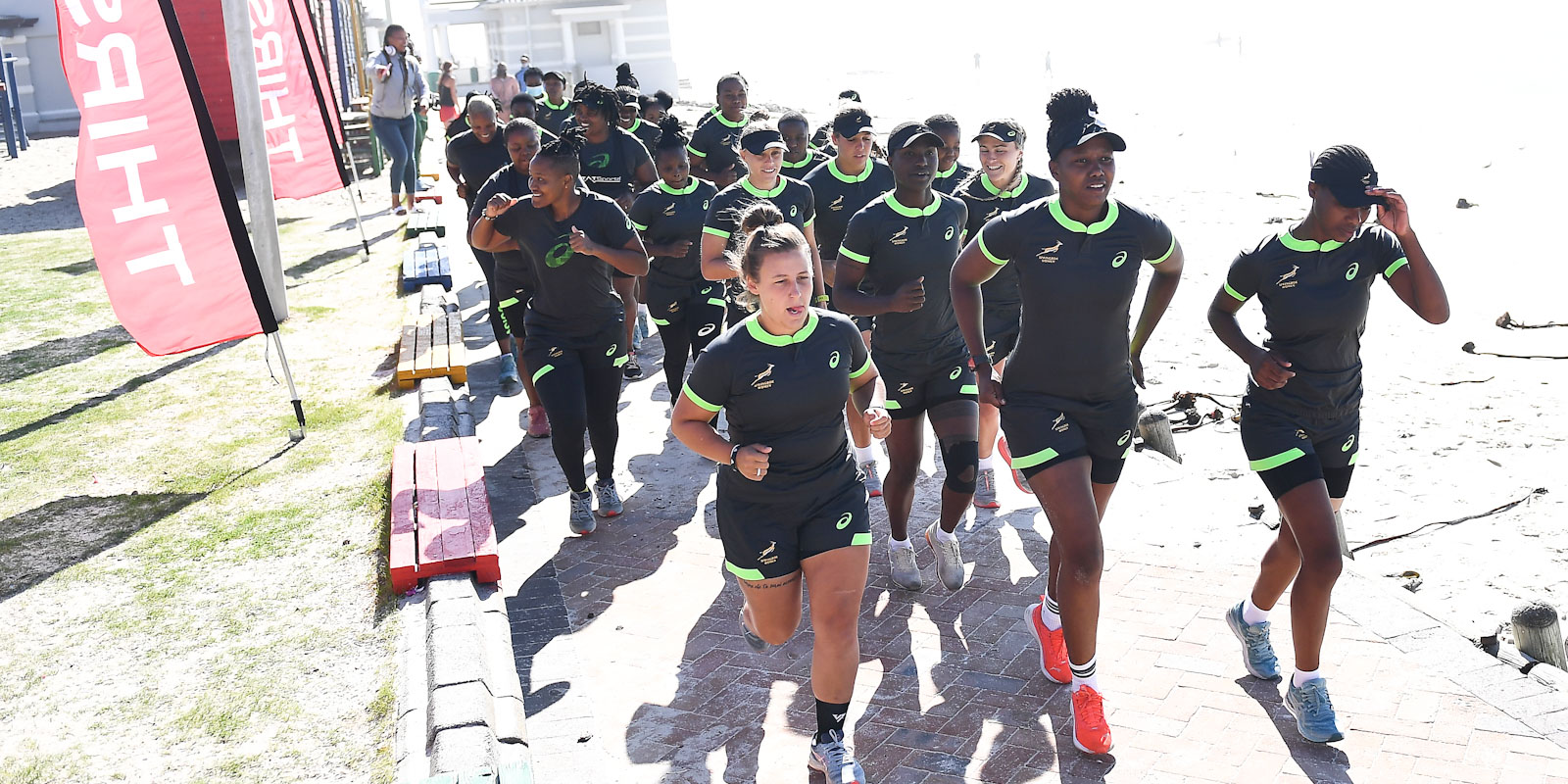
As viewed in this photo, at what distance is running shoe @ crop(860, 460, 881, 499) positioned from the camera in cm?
763

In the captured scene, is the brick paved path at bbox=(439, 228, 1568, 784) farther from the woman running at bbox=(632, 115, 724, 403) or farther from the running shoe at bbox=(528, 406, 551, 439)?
the woman running at bbox=(632, 115, 724, 403)

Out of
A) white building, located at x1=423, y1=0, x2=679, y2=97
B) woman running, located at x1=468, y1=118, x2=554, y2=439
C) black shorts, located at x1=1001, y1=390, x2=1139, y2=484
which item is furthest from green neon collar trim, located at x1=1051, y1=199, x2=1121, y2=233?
white building, located at x1=423, y1=0, x2=679, y2=97

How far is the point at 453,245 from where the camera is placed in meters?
16.6

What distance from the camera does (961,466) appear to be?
20.2 feet

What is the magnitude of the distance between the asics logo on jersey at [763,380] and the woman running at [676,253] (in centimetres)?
420

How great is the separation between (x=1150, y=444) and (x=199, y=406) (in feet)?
22.1

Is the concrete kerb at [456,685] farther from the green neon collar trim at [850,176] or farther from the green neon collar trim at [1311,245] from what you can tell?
the green neon collar trim at [1311,245]

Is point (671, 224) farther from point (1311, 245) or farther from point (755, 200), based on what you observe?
point (1311, 245)

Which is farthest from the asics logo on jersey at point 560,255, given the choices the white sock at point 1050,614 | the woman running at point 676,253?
the white sock at point 1050,614

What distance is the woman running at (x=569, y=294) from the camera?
721 centimetres

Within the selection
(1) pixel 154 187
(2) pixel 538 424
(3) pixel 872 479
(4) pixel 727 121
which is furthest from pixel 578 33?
(3) pixel 872 479

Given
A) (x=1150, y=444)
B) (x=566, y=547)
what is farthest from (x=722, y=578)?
(x=1150, y=444)

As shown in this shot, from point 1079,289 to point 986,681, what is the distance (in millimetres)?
1672

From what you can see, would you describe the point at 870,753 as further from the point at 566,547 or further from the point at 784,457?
the point at 566,547
